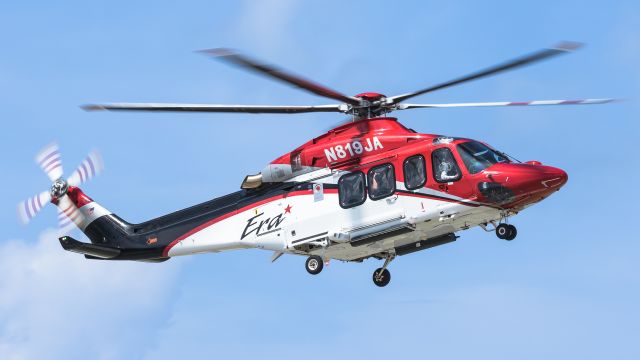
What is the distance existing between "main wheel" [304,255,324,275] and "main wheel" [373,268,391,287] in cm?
204

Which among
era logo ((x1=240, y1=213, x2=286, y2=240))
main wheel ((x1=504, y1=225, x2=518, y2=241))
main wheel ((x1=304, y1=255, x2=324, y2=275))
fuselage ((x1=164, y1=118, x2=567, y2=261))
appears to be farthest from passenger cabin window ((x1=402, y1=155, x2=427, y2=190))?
era logo ((x1=240, y1=213, x2=286, y2=240))

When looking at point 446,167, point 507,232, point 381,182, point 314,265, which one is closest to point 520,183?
point 507,232

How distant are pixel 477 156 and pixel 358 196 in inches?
131

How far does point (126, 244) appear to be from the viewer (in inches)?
1287

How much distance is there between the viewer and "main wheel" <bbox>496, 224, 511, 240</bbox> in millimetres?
27078

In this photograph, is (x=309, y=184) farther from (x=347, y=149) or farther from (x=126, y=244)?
(x=126, y=244)

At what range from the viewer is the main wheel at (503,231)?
2708cm

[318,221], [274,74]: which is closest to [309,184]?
[318,221]

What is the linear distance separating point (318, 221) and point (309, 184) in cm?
113

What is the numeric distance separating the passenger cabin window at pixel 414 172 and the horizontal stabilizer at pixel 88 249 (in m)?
9.85

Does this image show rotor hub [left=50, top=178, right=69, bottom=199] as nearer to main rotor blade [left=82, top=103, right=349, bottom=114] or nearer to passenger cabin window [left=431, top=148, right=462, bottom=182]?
main rotor blade [left=82, top=103, right=349, bottom=114]

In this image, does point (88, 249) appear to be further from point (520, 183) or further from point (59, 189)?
point (520, 183)

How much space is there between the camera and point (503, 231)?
27.1 meters

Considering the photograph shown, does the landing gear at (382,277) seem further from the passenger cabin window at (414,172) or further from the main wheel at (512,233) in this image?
the main wheel at (512,233)
